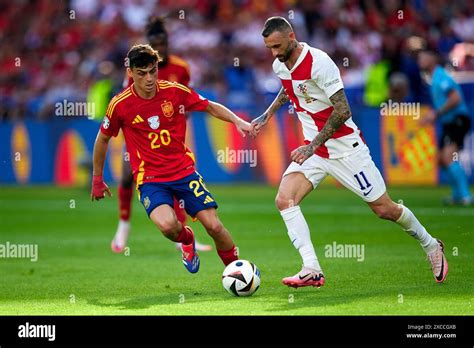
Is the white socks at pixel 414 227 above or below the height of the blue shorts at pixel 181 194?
below

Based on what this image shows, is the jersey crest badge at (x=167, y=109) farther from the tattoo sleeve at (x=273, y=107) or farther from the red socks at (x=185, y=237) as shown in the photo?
the red socks at (x=185, y=237)

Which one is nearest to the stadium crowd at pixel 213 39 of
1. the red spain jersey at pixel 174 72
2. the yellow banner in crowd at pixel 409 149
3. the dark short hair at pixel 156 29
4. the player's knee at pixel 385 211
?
the yellow banner in crowd at pixel 409 149

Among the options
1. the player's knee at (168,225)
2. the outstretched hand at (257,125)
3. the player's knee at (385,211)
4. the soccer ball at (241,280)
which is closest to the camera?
the soccer ball at (241,280)

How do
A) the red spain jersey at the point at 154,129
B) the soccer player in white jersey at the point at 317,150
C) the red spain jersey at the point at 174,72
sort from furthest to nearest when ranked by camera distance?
the red spain jersey at the point at 174,72 → the red spain jersey at the point at 154,129 → the soccer player in white jersey at the point at 317,150

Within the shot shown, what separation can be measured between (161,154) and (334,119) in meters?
1.64

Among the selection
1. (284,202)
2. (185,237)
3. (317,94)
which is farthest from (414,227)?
(185,237)

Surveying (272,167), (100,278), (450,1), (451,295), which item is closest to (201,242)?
(100,278)

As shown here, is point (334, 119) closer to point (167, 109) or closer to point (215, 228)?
point (215, 228)

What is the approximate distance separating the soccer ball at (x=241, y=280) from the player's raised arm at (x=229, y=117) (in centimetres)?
130

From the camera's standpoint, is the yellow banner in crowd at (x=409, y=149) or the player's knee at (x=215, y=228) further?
the yellow banner in crowd at (x=409, y=149)

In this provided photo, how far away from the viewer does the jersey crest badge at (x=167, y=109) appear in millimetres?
9188

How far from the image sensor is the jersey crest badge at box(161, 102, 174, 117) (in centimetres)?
919
